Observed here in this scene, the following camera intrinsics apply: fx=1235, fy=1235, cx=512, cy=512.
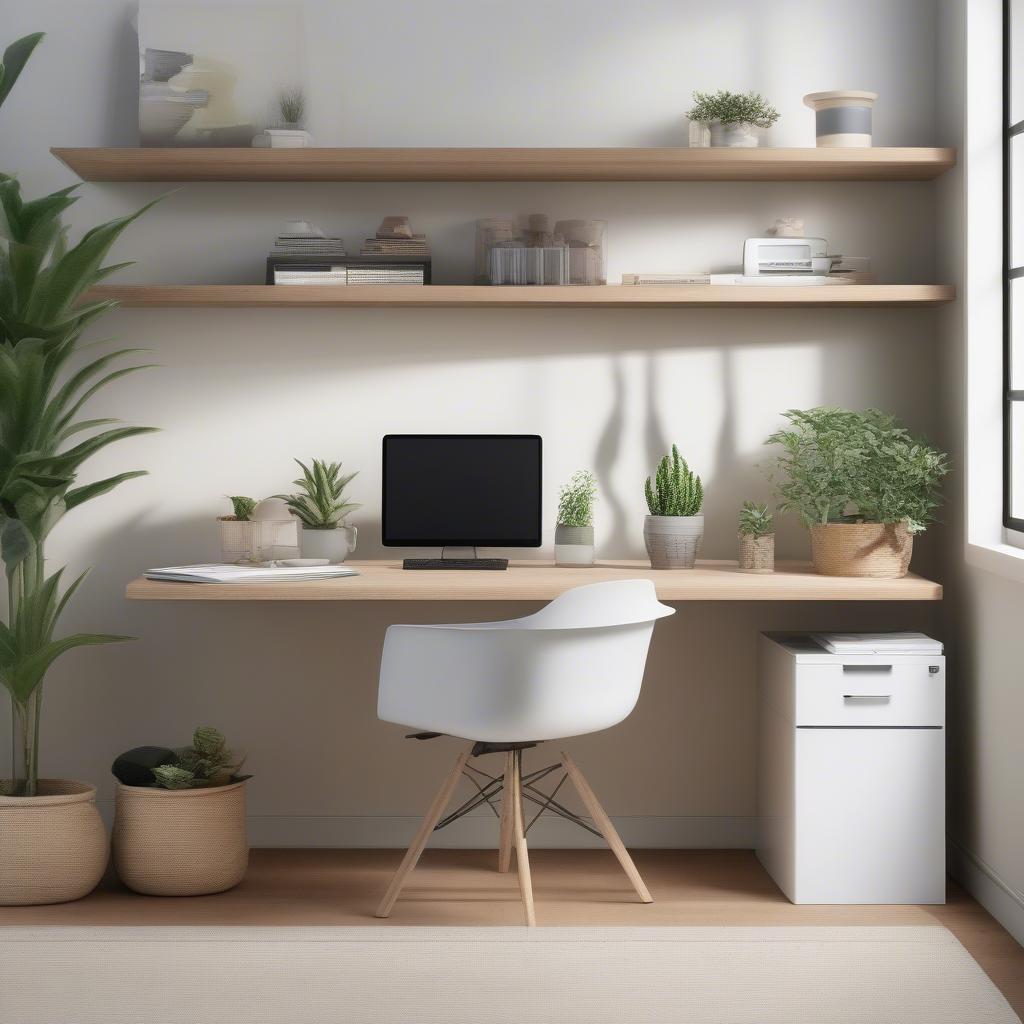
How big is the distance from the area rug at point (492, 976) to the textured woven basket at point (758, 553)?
0.93 metres

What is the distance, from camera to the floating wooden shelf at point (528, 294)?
10.7 ft

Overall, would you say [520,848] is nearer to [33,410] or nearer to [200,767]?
[200,767]

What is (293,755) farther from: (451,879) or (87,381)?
(87,381)

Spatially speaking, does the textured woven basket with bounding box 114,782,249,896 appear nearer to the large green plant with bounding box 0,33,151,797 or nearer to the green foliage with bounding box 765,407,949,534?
the large green plant with bounding box 0,33,151,797

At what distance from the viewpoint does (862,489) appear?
3.24m

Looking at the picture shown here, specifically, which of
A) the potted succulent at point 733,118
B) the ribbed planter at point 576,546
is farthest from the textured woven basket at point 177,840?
the potted succulent at point 733,118

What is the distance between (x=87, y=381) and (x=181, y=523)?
0.49 metres

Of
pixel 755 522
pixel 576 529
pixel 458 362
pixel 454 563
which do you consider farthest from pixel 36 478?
pixel 755 522

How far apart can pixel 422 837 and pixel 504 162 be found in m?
1.76

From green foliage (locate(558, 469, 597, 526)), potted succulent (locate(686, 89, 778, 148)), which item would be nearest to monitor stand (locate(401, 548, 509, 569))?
green foliage (locate(558, 469, 597, 526))

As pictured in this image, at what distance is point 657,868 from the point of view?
135 inches

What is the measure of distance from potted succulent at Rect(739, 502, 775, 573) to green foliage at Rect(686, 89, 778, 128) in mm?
1056

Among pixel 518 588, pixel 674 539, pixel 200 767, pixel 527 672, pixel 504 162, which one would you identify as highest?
pixel 504 162

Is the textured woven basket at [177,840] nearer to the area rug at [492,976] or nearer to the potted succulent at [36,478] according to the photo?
the potted succulent at [36,478]
